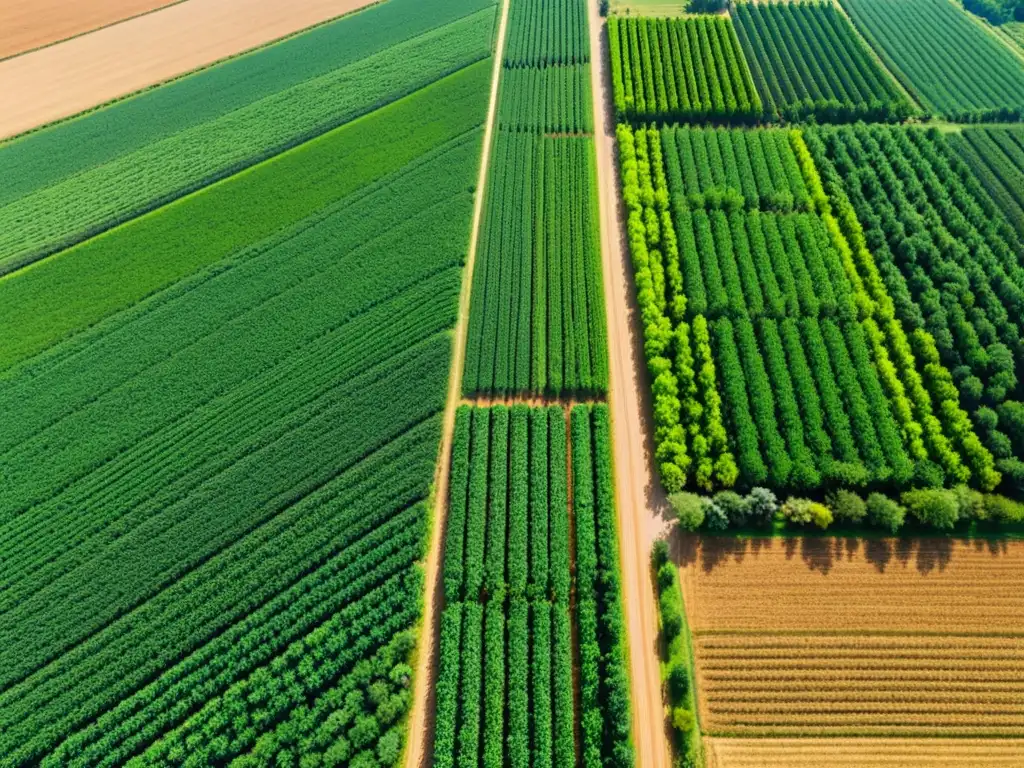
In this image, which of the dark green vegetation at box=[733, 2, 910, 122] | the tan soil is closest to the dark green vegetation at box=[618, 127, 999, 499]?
the dark green vegetation at box=[733, 2, 910, 122]

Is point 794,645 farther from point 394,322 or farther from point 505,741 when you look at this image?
point 394,322

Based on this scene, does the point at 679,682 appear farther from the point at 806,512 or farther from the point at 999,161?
the point at 999,161

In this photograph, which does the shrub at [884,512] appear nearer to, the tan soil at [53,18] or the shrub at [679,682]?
the shrub at [679,682]

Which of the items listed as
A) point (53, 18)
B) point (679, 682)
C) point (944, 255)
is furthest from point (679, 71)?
point (53, 18)

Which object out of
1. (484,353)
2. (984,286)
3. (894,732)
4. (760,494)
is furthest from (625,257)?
(894,732)

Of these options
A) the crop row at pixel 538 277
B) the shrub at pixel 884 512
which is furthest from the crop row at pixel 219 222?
the shrub at pixel 884 512
